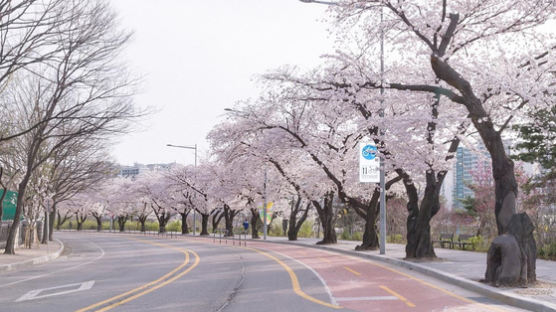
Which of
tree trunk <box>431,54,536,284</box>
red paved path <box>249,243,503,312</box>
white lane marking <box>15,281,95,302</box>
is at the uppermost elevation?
tree trunk <box>431,54,536,284</box>

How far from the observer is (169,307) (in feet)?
30.4

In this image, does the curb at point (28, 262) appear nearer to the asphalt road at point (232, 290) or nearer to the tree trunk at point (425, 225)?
the asphalt road at point (232, 290)

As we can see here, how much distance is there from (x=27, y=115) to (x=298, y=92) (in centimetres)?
1480

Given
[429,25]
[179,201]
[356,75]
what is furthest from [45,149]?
[179,201]

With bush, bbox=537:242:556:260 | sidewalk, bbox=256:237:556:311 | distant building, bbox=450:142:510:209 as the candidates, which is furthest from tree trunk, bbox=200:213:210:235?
bush, bbox=537:242:556:260

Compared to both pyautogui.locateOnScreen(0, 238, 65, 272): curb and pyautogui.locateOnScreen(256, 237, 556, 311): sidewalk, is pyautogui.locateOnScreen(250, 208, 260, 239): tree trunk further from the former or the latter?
pyautogui.locateOnScreen(256, 237, 556, 311): sidewalk

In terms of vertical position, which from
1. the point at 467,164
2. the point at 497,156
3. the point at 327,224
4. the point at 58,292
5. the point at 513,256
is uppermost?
the point at 467,164

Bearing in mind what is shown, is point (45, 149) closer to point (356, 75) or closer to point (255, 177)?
point (255, 177)

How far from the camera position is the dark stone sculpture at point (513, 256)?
1155 centimetres

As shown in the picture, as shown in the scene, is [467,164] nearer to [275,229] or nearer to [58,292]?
[275,229]

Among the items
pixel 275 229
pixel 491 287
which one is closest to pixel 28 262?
pixel 491 287

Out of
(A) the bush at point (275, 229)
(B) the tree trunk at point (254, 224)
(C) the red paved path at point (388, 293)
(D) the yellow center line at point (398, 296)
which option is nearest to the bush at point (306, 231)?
(A) the bush at point (275, 229)

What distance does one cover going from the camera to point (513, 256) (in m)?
11.6

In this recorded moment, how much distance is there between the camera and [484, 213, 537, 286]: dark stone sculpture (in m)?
11.6
